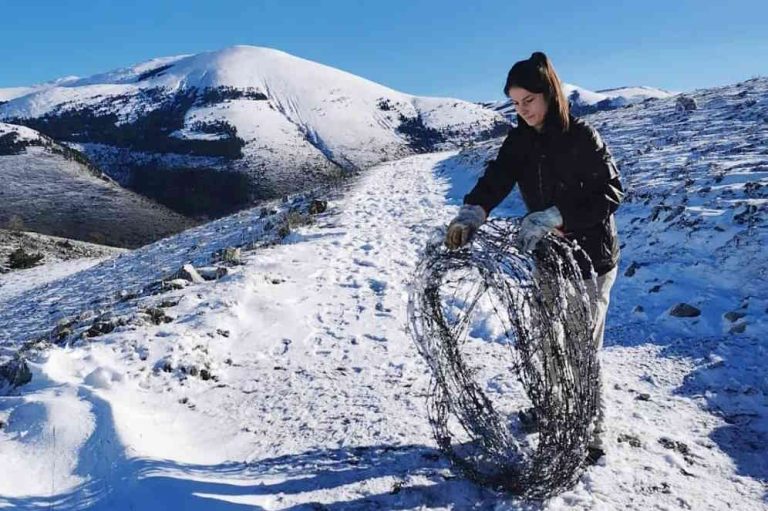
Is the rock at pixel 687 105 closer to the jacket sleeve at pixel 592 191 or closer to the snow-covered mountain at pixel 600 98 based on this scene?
the jacket sleeve at pixel 592 191

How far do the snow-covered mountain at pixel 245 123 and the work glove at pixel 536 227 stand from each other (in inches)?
2674

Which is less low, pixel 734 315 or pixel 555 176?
pixel 555 176

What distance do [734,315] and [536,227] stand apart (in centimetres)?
407

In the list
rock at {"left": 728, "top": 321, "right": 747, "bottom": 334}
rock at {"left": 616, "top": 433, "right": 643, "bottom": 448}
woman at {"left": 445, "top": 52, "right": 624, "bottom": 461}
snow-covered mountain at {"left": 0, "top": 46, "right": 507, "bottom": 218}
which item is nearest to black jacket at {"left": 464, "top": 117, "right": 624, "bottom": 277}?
woman at {"left": 445, "top": 52, "right": 624, "bottom": 461}

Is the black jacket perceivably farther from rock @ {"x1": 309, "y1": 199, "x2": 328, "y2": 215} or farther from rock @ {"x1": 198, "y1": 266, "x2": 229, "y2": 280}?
rock @ {"x1": 309, "y1": 199, "x2": 328, "y2": 215}

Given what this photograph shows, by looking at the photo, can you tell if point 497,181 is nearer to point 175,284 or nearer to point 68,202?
point 175,284

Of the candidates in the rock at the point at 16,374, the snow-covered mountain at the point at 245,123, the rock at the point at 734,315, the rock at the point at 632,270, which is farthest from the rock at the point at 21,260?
the snow-covered mountain at the point at 245,123

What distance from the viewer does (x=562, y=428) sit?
296cm

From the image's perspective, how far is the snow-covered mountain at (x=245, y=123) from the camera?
78.7m

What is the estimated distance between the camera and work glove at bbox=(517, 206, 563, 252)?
2824 millimetres

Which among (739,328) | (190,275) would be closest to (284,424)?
(190,275)

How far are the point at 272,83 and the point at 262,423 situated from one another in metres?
122

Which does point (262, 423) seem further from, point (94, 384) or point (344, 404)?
point (94, 384)

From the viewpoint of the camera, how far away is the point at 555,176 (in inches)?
121
